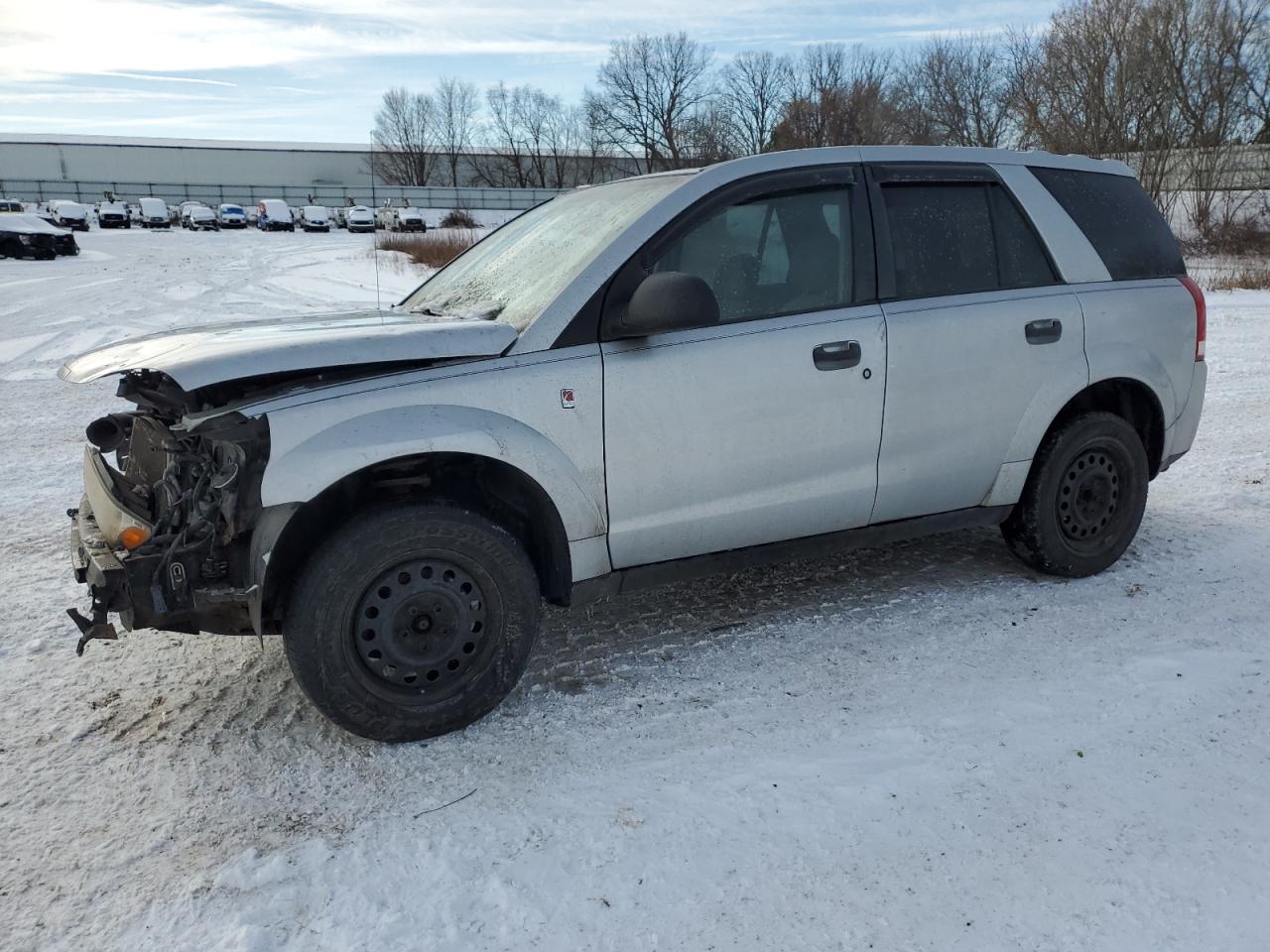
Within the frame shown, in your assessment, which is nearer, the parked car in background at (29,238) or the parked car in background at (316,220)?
the parked car in background at (29,238)

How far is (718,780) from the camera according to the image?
125 inches

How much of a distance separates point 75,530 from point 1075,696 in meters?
3.72

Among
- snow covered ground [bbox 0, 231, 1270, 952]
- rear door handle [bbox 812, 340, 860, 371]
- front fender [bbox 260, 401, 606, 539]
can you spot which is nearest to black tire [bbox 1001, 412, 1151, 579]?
snow covered ground [bbox 0, 231, 1270, 952]

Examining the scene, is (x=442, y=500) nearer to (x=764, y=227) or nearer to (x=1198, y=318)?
(x=764, y=227)

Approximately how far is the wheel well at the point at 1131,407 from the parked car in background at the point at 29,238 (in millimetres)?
34212

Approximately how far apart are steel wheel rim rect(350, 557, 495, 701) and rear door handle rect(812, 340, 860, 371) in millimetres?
1578

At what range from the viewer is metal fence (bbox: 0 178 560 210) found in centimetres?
7694

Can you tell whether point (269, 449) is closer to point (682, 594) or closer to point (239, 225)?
point (682, 594)

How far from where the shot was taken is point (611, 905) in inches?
103

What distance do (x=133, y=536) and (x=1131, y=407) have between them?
4420mm

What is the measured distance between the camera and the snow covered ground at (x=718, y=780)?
2.58 meters

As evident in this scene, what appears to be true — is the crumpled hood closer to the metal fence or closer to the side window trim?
the side window trim

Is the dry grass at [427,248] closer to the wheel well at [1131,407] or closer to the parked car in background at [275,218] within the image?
the wheel well at [1131,407]

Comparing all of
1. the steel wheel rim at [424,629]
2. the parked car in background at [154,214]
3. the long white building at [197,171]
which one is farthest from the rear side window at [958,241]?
the long white building at [197,171]
